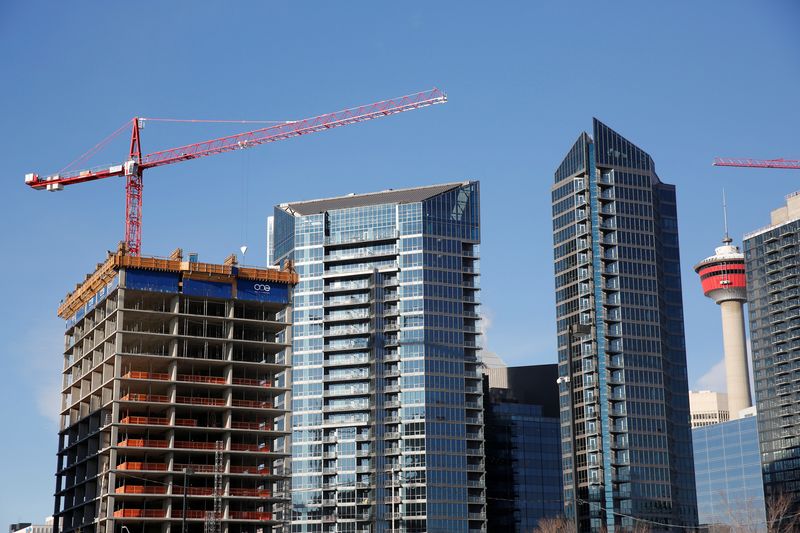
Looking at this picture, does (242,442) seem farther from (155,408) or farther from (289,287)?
(289,287)

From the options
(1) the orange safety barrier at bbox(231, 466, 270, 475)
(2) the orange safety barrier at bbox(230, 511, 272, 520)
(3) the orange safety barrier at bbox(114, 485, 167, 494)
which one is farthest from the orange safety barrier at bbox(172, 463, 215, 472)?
(2) the orange safety barrier at bbox(230, 511, 272, 520)

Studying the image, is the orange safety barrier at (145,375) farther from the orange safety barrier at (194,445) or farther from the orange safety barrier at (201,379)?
the orange safety barrier at (194,445)

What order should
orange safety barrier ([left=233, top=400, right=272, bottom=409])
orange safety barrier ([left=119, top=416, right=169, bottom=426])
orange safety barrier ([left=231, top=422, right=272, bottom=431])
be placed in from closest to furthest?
orange safety barrier ([left=119, top=416, right=169, bottom=426]), orange safety barrier ([left=231, top=422, right=272, bottom=431]), orange safety barrier ([left=233, top=400, right=272, bottom=409])

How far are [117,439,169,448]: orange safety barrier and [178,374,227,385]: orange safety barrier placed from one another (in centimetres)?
946

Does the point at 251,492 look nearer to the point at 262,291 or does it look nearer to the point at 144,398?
the point at 144,398

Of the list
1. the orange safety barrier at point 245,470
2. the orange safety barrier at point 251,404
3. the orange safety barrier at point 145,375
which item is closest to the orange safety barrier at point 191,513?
the orange safety barrier at point 245,470

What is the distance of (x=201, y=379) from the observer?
7023 inches

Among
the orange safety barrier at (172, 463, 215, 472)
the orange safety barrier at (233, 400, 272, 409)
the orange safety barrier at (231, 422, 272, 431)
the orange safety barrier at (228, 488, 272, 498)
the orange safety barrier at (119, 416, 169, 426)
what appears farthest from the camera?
the orange safety barrier at (233, 400, 272, 409)

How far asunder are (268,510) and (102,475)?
2433 cm

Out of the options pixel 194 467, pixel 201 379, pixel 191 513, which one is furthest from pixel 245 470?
pixel 201 379

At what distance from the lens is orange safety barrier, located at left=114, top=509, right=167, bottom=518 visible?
546 ft

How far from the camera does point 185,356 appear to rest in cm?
17788

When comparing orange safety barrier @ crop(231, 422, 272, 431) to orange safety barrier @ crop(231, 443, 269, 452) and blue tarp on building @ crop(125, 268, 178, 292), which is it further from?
blue tarp on building @ crop(125, 268, 178, 292)

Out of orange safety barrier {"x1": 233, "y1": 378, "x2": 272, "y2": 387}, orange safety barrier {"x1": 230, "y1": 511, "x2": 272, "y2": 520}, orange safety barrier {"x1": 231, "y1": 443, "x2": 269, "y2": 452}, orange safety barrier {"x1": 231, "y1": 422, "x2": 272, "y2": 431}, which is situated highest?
orange safety barrier {"x1": 233, "y1": 378, "x2": 272, "y2": 387}
